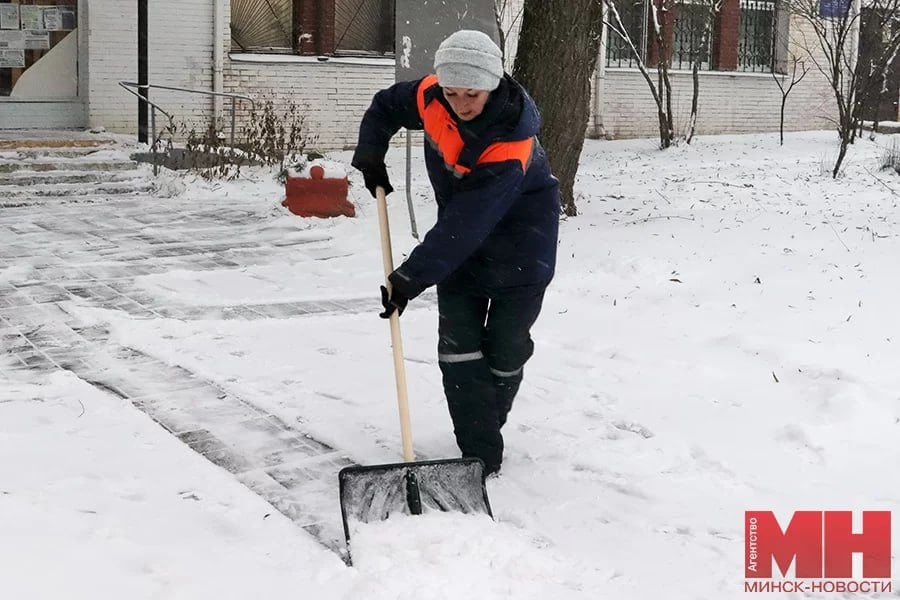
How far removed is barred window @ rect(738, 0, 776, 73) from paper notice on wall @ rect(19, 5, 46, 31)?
524 inches

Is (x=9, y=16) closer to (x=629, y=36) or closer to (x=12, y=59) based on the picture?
(x=12, y=59)

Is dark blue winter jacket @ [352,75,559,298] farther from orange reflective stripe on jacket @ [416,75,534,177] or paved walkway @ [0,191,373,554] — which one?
paved walkway @ [0,191,373,554]

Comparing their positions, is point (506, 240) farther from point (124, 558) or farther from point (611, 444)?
point (124, 558)

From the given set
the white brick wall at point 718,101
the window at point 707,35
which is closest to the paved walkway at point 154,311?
the white brick wall at point 718,101

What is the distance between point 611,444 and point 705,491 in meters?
0.58

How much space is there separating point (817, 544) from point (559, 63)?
20.4 ft

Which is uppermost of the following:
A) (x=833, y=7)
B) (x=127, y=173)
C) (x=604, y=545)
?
(x=833, y=7)

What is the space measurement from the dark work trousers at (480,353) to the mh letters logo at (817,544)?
1032 millimetres

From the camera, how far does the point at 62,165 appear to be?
41.3 feet

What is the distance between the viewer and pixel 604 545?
12.7ft

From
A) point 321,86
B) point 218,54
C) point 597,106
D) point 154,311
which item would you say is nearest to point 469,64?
point 154,311

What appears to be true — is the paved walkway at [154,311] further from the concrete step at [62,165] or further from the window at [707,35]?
the window at [707,35]

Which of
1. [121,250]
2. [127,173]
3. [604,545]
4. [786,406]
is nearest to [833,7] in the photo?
Answer: [127,173]

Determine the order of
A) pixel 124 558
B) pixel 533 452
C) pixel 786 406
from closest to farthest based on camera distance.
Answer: pixel 124 558 < pixel 533 452 < pixel 786 406
